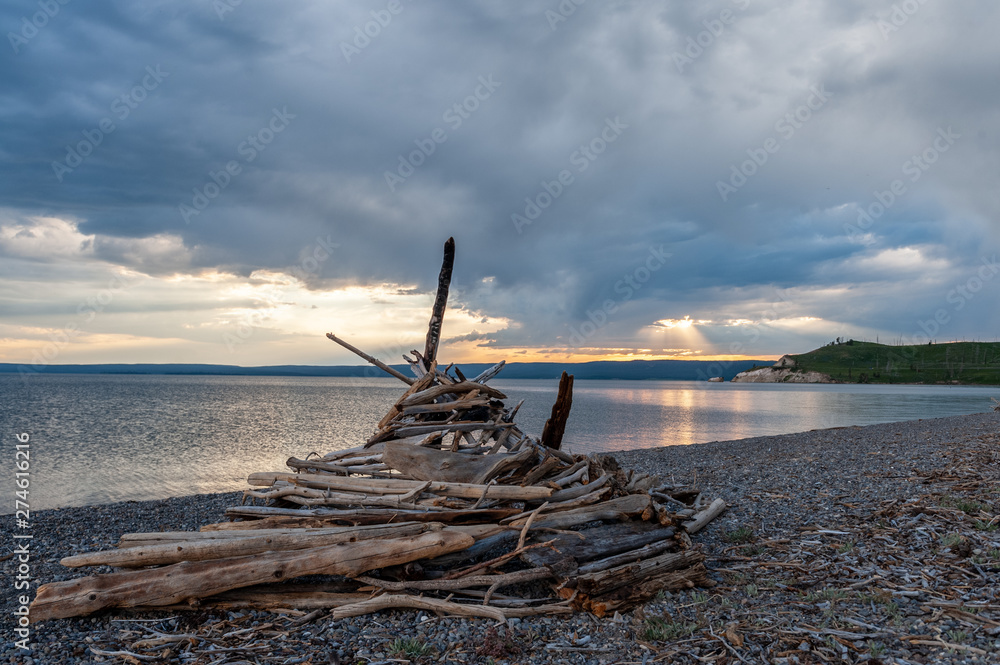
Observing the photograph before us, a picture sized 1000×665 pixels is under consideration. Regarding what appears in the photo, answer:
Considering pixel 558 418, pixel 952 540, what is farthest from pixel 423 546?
pixel 952 540

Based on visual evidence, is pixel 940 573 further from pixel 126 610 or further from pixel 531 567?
pixel 126 610

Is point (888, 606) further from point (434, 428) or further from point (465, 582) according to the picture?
point (434, 428)

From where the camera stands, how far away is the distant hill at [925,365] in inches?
6358

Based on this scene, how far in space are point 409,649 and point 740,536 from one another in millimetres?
5983

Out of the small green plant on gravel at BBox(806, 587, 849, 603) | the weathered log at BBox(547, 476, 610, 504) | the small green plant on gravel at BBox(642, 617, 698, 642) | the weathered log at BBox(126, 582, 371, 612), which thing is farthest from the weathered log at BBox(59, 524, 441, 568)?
the small green plant on gravel at BBox(806, 587, 849, 603)

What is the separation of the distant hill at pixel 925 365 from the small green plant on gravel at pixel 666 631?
7615 inches

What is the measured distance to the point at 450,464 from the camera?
28.8 ft

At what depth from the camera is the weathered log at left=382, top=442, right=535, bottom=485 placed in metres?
8.69

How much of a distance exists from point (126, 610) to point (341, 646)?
9.29 feet

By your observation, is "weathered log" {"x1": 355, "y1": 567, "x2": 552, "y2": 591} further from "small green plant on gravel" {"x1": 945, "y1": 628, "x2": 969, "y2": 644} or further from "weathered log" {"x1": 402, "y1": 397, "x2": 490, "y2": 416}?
"small green plant on gravel" {"x1": 945, "y1": 628, "x2": 969, "y2": 644}

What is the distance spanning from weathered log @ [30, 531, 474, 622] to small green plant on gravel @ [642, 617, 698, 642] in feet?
8.17

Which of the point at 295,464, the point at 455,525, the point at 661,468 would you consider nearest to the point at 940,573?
the point at 455,525

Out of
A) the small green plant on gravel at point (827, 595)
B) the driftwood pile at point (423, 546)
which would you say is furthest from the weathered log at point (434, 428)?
the small green plant on gravel at point (827, 595)

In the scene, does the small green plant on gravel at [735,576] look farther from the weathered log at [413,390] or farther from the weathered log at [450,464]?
the weathered log at [413,390]
